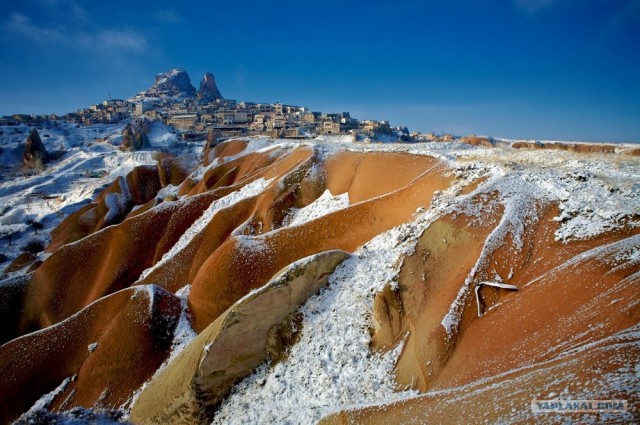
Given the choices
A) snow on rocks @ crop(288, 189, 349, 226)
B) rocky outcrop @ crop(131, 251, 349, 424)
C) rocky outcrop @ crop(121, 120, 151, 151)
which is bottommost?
rocky outcrop @ crop(131, 251, 349, 424)

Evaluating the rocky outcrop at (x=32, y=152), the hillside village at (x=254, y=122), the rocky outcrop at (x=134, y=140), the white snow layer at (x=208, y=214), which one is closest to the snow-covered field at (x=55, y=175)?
the rocky outcrop at (x=134, y=140)

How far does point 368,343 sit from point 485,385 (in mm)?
5722

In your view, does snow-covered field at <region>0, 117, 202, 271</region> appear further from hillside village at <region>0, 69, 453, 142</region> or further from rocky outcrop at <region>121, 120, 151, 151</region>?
hillside village at <region>0, 69, 453, 142</region>

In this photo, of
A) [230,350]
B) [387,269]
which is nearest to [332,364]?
[230,350]

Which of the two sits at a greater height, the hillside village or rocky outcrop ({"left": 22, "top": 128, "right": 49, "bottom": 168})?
the hillside village

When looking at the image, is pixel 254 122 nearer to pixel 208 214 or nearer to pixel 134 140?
pixel 134 140

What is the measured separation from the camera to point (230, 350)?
53.6 ft

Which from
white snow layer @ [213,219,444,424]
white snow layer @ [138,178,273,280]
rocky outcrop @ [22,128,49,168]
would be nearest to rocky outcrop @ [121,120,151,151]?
rocky outcrop @ [22,128,49,168]

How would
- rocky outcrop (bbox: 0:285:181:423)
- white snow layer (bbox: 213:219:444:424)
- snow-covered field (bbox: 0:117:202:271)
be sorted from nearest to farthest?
white snow layer (bbox: 213:219:444:424) < rocky outcrop (bbox: 0:285:181:423) < snow-covered field (bbox: 0:117:202:271)

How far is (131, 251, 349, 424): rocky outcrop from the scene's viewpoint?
1586 cm

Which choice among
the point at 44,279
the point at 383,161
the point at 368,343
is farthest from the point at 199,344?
the point at 44,279

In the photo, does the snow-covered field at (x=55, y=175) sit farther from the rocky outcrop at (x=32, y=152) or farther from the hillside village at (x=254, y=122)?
the hillside village at (x=254, y=122)

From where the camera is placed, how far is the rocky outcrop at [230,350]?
15859 millimetres

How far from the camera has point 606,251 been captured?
12.4 meters
